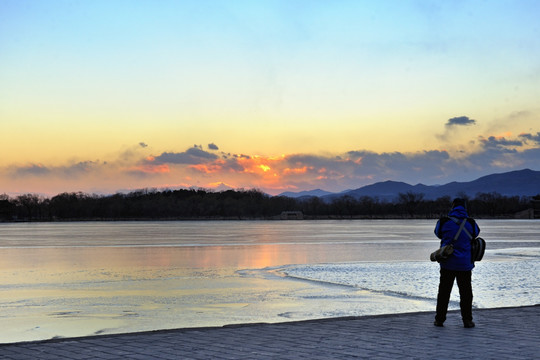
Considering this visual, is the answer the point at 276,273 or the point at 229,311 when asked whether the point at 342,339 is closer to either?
the point at 229,311

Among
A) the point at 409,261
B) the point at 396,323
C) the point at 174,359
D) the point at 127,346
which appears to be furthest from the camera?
the point at 409,261

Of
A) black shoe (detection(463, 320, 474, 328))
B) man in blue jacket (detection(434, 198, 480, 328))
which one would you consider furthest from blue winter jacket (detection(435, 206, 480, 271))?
black shoe (detection(463, 320, 474, 328))

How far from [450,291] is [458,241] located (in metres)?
0.83

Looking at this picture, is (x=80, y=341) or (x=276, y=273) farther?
(x=276, y=273)

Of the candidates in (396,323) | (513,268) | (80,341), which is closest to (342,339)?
(396,323)

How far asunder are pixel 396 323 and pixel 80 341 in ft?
16.1

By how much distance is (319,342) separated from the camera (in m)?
9.34

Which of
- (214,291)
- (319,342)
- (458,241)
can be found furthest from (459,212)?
(214,291)

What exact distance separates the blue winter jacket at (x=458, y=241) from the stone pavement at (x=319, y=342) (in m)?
0.95

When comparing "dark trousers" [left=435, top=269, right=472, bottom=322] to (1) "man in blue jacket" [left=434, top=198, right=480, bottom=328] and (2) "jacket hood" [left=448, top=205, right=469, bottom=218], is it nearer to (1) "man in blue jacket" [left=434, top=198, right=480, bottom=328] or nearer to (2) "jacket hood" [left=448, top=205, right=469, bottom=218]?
(1) "man in blue jacket" [left=434, top=198, right=480, bottom=328]

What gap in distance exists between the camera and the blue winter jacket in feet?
36.7

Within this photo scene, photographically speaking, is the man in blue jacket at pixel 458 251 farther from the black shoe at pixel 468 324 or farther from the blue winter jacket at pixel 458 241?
the black shoe at pixel 468 324

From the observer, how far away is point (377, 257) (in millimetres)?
34219

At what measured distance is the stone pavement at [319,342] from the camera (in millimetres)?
8453
